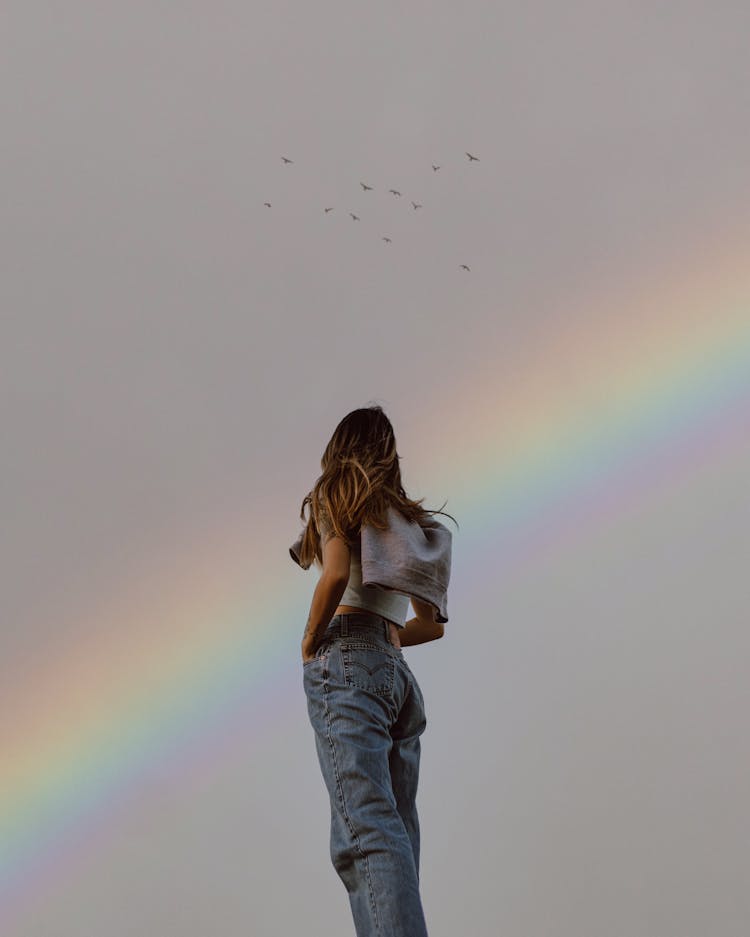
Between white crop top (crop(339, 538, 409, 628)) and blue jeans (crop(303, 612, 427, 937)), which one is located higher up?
white crop top (crop(339, 538, 409, 628))

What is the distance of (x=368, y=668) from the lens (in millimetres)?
1685

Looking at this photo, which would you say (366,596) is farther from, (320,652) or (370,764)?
(370,764)

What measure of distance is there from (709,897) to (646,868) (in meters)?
0.18

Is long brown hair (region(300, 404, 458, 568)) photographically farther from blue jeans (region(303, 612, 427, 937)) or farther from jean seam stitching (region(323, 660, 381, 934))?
jean seam stitching (region(323, 660, 381, 934))

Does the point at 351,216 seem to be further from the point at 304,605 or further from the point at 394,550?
the point at 394,550

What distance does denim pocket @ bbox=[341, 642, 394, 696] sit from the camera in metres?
1.67

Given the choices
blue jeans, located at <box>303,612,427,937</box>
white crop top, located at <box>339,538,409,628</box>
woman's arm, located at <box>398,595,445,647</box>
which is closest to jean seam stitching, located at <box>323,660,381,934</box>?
blue jeans, located at <box>303,612,427,937</box>

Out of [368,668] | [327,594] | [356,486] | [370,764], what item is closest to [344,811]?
[370,764]

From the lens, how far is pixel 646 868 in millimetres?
2834

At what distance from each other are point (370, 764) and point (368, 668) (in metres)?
0.15

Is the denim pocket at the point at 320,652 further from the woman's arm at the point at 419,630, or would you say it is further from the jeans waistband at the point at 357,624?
the woman's arm at the point at 419,630

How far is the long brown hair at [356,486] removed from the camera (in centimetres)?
177

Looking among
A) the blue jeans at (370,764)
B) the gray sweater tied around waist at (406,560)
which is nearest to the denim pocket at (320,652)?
the blue jeans at (370,764)

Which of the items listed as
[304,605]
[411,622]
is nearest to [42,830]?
[304,605]
